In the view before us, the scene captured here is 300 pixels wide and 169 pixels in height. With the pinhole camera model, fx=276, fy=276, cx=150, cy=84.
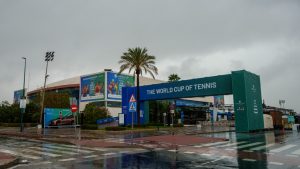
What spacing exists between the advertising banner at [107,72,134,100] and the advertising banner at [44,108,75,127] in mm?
27570

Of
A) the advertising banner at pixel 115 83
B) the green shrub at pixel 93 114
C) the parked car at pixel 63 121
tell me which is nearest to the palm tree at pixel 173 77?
the advertising banner at pixel 115 83

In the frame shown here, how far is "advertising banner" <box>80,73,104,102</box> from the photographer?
7538 cm

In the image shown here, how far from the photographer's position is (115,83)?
252 feet

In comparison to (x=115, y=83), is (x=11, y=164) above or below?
below

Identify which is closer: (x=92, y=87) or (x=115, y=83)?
(x=115, y=83)

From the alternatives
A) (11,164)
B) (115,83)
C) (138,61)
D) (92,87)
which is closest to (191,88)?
(138,61)

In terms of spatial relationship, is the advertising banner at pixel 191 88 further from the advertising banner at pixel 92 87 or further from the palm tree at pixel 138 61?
the advertising banner at pixel 92 87

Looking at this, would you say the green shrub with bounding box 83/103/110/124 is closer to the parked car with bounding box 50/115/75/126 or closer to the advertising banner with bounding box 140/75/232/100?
the parked car with bounding box 50/115/75/126

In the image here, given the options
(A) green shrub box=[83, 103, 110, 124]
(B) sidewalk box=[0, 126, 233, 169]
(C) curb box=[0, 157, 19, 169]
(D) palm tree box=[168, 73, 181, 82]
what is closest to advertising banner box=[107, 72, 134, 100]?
(D) palm tree box=[168, 73, 181, 82]

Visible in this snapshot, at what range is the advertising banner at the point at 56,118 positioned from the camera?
45094mm

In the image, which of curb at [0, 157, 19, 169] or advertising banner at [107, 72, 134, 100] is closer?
curb at [0, 157, 19, 169]

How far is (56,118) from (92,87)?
33.1 meters

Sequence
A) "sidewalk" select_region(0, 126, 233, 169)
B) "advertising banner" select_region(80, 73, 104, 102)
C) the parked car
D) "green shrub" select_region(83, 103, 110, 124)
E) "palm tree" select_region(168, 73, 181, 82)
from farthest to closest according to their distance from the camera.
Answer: "advertising banner" select_region(80, 73, 104, 102)
"palm tree" select_region(168, 73, 181, 82)
"green shrub" select_region(83, 103, 110, 124)
the parked car
"sidewalk" select_region(0, 126, 233, 169)

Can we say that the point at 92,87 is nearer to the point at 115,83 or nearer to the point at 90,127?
the point at 115,83
